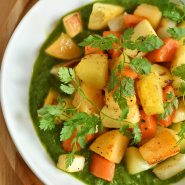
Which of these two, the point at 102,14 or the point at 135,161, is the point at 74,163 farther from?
the point at 102,14

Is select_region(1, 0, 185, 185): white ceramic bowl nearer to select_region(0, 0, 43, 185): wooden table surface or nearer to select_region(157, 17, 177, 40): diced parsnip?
select_region(0, 0, 43, 185): wooden table surface

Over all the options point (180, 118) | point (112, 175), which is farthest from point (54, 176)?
point (180, 118)

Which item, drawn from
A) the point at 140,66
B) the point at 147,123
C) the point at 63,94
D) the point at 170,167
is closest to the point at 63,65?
the point at 63,94

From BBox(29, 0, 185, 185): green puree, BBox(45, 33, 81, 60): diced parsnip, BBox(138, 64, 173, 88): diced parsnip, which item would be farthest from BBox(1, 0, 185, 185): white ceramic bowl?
BBox(138, 64, 173, 88): diced parsnip

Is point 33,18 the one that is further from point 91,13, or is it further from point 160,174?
point 160,174

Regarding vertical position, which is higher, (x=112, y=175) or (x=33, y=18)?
(x=33, y=18)

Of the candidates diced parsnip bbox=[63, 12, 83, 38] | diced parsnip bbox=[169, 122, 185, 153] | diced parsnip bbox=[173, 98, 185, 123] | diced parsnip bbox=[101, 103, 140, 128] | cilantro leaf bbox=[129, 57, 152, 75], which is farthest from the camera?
diced parsnip bbox=[63, 12, 83, 38]
